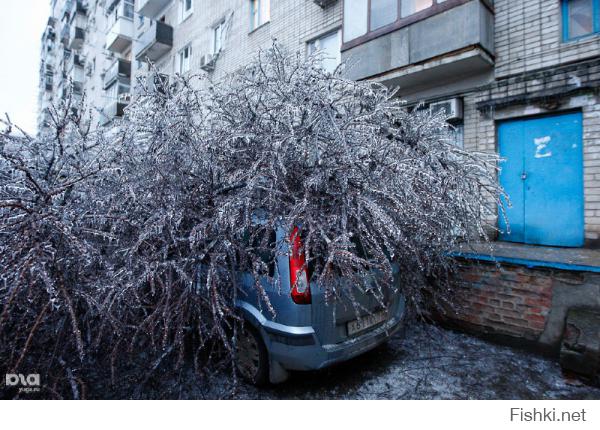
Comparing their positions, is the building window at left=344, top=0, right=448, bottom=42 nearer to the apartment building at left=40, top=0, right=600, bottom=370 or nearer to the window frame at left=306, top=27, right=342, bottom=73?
the apartment building at left=40, top=0, right=600, bottom=370

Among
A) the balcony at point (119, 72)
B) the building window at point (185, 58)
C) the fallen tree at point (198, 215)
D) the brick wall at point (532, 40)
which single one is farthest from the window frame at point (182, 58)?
the brick wall at point (532, 40)

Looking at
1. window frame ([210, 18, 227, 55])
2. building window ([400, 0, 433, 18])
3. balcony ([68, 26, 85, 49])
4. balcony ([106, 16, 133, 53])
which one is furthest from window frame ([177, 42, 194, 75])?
balcony ([68, 26, 85, 49])

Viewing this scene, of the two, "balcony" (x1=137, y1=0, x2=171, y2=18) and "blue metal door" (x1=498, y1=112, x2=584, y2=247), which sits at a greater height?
"balcony" (x1=137, y1=0, x2=171, y2=18)

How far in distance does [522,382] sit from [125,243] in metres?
3.76

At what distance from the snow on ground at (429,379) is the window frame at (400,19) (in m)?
5.31

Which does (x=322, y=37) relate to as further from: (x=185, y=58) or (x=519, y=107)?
(x=185, y=58)

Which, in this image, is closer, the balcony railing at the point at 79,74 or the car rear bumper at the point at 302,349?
the car rear bumper at the point at 302,349

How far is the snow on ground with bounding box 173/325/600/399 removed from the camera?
284cm

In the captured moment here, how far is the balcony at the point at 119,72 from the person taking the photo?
56.2ft

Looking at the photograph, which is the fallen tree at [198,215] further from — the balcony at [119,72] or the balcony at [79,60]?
the balcony at [79,60]

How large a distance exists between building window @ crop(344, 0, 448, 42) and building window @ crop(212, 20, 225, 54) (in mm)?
5909

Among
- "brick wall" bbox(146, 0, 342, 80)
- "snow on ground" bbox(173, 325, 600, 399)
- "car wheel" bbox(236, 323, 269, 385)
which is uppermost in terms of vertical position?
"brick wall" bbox(146, 0, 342, 80)

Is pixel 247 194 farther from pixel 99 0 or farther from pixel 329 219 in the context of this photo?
pixel 99 0

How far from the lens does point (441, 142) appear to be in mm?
4273
